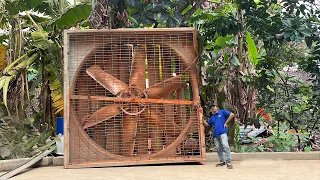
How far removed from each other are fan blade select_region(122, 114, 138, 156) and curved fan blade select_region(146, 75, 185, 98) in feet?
1.82

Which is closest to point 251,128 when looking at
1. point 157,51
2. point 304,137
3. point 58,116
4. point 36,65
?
point 304,137

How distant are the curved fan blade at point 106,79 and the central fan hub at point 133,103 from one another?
0.33 ft

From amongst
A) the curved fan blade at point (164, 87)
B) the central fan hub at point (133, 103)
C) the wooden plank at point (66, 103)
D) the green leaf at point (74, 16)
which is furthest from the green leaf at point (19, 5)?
the curved fan blade at point (164, 87)

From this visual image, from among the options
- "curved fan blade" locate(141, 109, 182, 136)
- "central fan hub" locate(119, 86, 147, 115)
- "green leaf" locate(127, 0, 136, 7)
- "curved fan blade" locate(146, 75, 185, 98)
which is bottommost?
"curved fan blade" locate(141, 109, 182, 136)

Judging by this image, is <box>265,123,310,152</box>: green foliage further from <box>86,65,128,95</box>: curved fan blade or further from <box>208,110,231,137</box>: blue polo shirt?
<box>86,65,128,95</box>: curved fan blade

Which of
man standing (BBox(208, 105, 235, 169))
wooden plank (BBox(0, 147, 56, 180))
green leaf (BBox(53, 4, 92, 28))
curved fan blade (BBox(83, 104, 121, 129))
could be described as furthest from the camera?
green leaf (BBox(53, 4, 92, 28))

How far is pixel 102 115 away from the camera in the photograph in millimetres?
7379

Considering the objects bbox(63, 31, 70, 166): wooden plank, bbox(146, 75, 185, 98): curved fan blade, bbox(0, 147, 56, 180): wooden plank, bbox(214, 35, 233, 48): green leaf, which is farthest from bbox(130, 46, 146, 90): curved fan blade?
bbox(214, 35, 233, 48): green leaf

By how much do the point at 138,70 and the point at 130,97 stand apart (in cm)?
51

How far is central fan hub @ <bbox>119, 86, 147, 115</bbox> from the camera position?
751cm

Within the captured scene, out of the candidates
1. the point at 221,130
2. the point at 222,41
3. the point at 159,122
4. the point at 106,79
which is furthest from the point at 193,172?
the point at 222,41

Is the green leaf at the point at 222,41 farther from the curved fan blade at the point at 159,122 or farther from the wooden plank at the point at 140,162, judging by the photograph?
the wooden plank at the point at 140,162

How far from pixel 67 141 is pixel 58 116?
268cm

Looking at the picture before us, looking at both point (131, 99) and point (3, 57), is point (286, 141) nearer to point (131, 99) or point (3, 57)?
point (131, 99)
